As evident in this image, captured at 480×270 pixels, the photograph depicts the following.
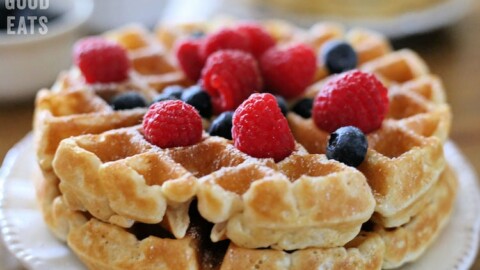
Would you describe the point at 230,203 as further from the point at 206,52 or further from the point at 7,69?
the point at 7,69

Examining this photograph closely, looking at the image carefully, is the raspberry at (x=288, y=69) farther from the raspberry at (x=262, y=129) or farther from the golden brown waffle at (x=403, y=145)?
the raspberry at (x=262, y=129)

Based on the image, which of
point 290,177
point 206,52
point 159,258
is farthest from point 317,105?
point 159,258

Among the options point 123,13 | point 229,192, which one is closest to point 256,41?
point 229,192

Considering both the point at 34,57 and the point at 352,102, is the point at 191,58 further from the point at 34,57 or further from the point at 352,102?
the point at 34,57

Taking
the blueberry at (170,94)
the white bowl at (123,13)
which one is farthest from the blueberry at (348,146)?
the white bowl at (123,13)

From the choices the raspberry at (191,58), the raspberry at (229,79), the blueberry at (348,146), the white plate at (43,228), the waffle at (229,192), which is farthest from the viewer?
the raspberry at (191,58)

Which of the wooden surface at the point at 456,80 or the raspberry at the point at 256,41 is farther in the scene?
the wooden surface at the point at 456,80
